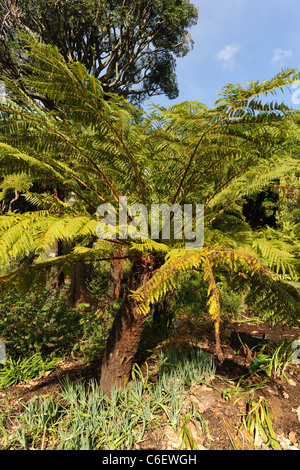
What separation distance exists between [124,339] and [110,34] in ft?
32.8

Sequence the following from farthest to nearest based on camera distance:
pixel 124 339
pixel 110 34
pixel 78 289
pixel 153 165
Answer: pixel 110 34 < pixel 78 289 < pixel 124 339 < pixel 153 165

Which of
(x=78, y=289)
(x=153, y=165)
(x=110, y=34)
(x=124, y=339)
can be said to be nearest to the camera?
(x=153, y=165)

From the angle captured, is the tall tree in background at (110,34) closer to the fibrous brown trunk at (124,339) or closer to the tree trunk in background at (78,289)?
the tree trunk in background at (78,289)

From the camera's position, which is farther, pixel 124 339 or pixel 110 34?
pixel 110 34

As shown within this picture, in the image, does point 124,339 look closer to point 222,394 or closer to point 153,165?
point 222,394

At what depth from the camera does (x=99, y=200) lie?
195 centimetres

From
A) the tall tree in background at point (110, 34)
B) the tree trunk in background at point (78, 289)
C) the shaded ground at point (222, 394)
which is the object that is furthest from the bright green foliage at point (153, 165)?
the tall tree in background at point (110, 34)

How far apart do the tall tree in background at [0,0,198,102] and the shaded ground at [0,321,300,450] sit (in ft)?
24.8

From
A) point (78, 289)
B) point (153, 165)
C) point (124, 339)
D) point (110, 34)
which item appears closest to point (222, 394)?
point (124, 339)

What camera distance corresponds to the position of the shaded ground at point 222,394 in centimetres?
172

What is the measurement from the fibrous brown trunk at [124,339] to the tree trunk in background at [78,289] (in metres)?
2.67

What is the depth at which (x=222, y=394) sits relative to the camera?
2094mm

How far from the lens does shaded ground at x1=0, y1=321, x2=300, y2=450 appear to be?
5.65 ft
